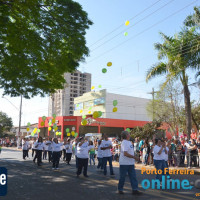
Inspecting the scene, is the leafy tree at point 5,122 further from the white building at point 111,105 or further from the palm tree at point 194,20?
the palm tree at point 194,20

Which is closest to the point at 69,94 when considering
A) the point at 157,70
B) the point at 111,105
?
the point at 111,105

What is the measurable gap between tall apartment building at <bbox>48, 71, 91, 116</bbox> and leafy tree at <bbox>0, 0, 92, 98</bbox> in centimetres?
7975

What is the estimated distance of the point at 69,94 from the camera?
9825 cm

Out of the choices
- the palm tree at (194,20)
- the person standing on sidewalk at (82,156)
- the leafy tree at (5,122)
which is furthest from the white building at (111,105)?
the person standing on sidewalk at (82,156)

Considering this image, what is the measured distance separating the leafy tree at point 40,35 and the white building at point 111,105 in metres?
38.9

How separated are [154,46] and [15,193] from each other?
45.4 feet

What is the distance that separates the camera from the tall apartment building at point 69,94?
94.9m

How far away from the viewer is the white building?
51.5m

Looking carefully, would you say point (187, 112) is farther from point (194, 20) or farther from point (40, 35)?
point (40, 35)

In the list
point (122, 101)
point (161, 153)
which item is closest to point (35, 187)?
point (161, 153)

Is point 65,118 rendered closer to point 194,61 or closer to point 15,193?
point 194,61

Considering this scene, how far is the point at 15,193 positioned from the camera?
637 centimetres

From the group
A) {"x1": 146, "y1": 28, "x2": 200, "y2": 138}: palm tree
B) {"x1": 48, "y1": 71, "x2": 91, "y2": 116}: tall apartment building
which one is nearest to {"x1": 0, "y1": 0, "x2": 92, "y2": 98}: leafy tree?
{"x1": 146, "y1": 28, "x2": 200, "y2": 138}: palm tree

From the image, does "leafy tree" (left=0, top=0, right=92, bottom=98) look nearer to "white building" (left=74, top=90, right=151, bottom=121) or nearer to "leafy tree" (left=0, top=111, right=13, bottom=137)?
"white building" (left=74, top=90, right=151, bottom=121)
